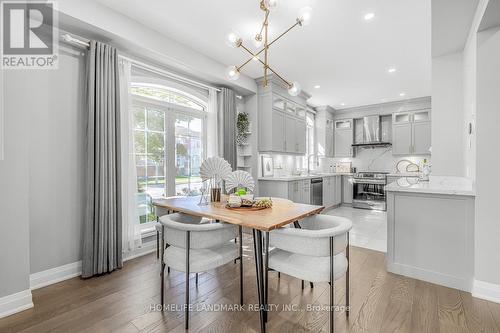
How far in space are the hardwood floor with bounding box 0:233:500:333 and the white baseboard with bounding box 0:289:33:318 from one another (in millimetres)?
68

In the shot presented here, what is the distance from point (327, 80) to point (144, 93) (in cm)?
334

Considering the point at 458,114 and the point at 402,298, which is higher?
the point at 458,114

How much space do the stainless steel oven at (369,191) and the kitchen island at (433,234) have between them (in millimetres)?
A: 3533

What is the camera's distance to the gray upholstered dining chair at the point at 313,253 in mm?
1537

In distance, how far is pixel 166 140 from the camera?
3.48 m

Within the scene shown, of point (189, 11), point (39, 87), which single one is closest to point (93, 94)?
point (39, 87)

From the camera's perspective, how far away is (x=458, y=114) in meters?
3.13

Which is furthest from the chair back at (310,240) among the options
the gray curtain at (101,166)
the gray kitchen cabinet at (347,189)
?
the gray kitchen cabinet at (347,189)

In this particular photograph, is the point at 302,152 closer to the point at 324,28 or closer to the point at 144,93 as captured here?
the point at 324,28

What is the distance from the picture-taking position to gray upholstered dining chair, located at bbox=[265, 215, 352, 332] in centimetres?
154

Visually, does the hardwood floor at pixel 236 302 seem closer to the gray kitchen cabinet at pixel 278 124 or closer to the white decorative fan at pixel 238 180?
the white decorative fan at pixel 238 180

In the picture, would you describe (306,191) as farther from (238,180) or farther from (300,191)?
(238,180)

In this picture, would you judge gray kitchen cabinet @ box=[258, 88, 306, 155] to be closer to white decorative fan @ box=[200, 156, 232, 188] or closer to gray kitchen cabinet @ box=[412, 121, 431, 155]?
white decorative fan @ box=[200, 156, 232, 188]

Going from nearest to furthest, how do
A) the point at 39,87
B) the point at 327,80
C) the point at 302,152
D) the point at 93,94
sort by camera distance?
the point at 39,87, the point at 93,94, the point at 327,80, the point at 302,152
